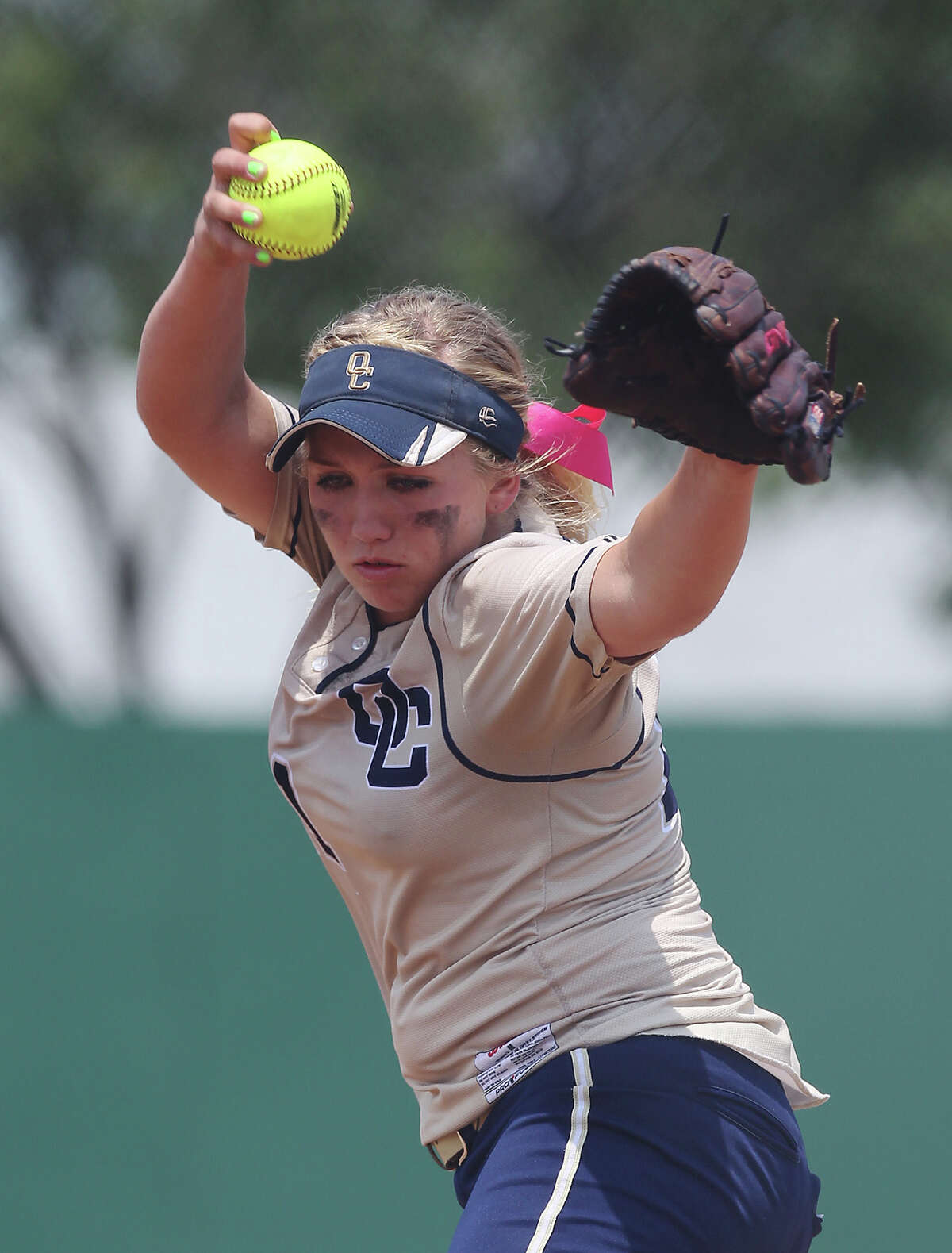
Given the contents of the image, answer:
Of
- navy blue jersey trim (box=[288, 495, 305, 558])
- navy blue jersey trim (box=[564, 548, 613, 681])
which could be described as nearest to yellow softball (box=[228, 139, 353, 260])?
navy blue jersey trim (box=[288, 495, 305, 558])

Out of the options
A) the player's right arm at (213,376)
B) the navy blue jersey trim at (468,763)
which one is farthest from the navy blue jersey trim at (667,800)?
the player's right arm at (213,376)

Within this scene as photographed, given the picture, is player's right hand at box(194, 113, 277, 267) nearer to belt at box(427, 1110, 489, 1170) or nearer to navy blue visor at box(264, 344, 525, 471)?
navy blue visor at box(264, 344, 525, 471)

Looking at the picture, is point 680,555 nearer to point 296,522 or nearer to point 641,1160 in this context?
point 641,1160

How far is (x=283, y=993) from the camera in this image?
4.48 metres

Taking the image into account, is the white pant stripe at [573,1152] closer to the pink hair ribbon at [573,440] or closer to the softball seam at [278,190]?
the pink hair ribbon at [573,440]

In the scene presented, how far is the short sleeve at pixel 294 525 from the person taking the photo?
2.22 meters

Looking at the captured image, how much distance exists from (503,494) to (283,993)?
2850 mm

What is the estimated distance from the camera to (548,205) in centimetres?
884

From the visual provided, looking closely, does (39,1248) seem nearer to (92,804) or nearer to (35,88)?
(92,804)

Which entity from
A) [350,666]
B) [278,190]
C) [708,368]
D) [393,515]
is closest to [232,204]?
[278,190]

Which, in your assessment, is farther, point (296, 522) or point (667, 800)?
point (296, 522)

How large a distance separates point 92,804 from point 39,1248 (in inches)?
51.1

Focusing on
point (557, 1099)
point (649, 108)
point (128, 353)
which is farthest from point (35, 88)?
point (557, 1099)

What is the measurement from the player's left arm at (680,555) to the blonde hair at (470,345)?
444 mm
